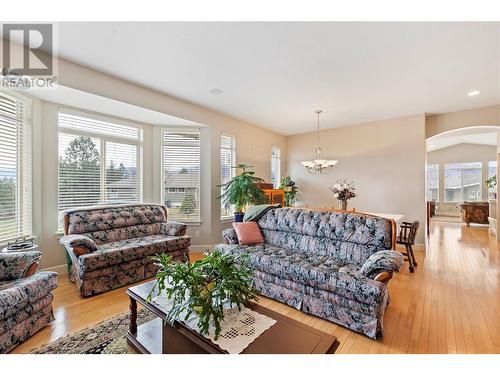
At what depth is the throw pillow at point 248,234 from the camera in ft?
10.5

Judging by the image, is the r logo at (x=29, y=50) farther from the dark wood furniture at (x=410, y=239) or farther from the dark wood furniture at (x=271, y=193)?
the dark wood furniture at (x=410, y=239)

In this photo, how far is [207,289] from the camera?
137 centimetres

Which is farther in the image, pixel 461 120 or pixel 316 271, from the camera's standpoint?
pixel 461 120

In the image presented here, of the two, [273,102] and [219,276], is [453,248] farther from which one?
[219,276]

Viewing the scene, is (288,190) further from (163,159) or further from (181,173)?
(163,159)

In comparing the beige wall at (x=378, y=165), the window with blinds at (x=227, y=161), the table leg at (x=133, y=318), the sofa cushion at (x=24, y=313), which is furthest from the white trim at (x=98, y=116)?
the beige wall at (x=378, y=165)

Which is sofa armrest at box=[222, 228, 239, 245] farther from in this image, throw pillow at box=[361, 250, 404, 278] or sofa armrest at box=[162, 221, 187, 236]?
throw pillow at box=[361, 250, 404, 278]

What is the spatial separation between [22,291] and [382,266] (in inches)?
117

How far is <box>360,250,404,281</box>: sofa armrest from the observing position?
1947 mm

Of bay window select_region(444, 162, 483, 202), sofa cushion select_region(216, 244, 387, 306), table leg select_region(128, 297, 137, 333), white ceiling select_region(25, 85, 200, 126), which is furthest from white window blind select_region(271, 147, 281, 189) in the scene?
bay window select_region(444, 162, 483, 202)

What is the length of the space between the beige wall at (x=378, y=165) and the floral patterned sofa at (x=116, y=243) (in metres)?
4.00

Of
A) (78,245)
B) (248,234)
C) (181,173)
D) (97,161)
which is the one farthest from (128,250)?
(181,173)

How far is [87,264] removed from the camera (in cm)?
259
